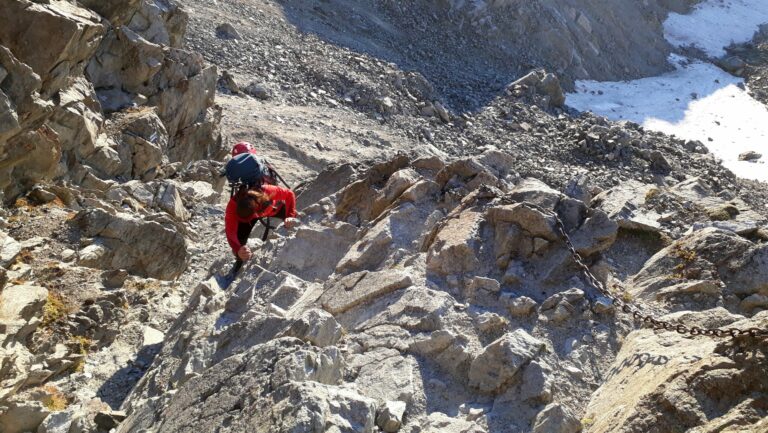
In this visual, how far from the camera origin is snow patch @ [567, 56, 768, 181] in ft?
113

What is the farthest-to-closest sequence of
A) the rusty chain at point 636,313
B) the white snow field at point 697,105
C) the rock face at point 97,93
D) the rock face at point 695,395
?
the white snow field at point 697,105
the rock face at point 97,93
the rusty chain at point 636,313
the rock face at point 695,395

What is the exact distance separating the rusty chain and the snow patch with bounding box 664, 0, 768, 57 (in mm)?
45599

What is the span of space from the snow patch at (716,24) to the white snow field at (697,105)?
0.13m

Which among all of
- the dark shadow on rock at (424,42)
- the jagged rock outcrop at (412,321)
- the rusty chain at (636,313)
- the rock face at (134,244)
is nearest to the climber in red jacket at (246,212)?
the jagged rock outcrop at (412,321)

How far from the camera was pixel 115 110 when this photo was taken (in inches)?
660

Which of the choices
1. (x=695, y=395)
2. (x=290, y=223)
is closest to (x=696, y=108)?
(x=290, y=223)

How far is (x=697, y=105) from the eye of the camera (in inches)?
1542

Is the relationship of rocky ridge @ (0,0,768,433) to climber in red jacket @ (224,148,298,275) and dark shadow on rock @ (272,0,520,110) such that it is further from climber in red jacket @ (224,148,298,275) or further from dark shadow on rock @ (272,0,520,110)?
dark shadow on rock @ (272,0,520,110)

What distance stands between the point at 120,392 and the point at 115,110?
1031 cm

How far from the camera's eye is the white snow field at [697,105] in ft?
114

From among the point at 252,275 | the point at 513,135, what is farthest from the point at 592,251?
the point at 513,135

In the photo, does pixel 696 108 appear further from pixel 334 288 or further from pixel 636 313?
pixel 334 288

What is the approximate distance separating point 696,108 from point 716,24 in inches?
668

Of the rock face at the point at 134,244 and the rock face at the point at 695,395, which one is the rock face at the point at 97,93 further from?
the rock face at the point at 695,395
